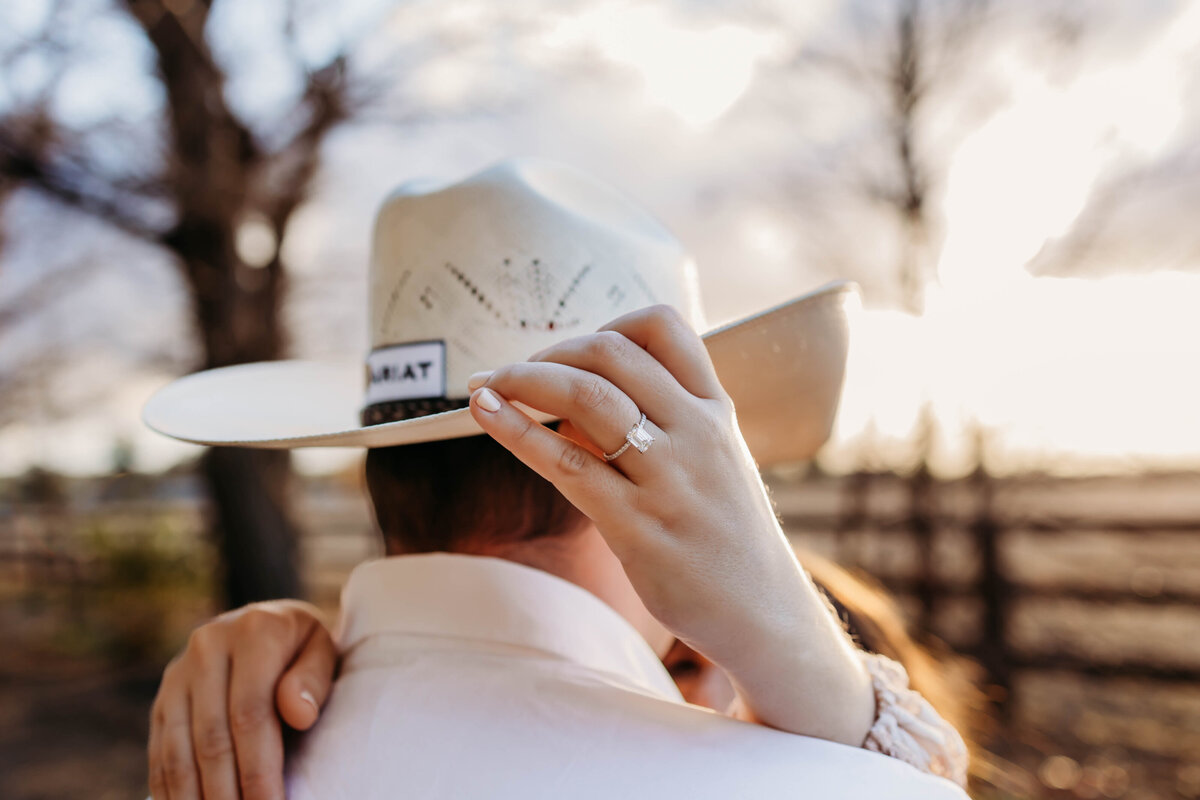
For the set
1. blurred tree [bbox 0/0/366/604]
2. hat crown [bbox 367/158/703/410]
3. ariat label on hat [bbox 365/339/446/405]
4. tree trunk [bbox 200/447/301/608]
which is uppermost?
blurred tree [bbox 0/0/366/604]

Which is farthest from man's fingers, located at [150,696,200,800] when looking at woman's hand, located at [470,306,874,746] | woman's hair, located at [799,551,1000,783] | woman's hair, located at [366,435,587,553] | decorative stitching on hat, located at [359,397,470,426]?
woman's hair, located at [799,551,1000,783]

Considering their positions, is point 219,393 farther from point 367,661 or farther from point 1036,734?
point 1036,734

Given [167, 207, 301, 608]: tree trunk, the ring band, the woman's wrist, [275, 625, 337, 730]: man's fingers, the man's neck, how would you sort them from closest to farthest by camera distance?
the ring band, the woman's wrist, [275, 625, 337, 730]: man's fingers, the man's neck, [167, 207, 301, 608]: tree trunk

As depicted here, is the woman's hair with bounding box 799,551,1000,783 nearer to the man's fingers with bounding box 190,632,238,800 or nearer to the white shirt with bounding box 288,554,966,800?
the white shirt with bounding box 288,554,966,800

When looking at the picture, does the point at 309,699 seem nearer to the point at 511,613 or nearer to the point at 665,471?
the point at 511,613

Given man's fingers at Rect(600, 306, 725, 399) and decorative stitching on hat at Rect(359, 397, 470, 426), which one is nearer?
man's fingers at Rect(600, 306, 725, 399)

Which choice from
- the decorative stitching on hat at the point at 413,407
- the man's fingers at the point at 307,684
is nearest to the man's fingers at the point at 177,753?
the man's fingers at the point at 307,684

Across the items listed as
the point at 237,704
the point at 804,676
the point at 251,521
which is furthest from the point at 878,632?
the point at 251,521

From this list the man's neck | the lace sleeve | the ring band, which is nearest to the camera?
the ring band

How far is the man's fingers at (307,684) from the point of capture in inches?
35.5

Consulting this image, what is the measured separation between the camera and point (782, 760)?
0.74 meters

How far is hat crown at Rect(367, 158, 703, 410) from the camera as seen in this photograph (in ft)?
3.42

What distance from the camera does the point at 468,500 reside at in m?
1.02

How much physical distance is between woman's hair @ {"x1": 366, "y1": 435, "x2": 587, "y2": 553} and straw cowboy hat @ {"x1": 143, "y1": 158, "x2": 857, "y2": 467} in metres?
0.04
